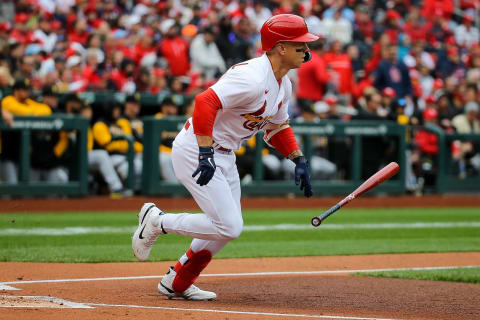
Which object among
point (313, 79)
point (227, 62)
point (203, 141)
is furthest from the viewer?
point (227, 62)

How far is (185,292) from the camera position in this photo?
6383mm

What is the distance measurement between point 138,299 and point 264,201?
923 centimetres

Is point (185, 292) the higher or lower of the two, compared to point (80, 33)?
lower

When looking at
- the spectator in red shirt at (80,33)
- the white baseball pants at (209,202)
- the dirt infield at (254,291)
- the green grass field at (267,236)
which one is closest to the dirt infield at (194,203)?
the green grass field at (267,236)

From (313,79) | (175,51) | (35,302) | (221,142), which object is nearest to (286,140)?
(221,142)

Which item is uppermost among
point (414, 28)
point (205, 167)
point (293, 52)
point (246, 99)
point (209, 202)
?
point (414, 28)

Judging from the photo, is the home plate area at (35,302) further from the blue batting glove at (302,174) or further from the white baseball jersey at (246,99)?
the blue batting glove at (302,174)

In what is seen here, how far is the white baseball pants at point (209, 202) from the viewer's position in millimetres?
6023

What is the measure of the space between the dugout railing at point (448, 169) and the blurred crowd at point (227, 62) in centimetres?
16

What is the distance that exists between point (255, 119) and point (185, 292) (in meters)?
1.34

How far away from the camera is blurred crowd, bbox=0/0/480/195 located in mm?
15883

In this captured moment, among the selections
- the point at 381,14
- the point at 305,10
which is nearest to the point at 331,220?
the point at 305,10

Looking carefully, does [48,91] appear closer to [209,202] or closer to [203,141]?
[209,202]

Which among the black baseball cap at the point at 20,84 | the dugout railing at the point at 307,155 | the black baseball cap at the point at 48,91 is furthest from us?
the dugout railing at the point at 307,155
